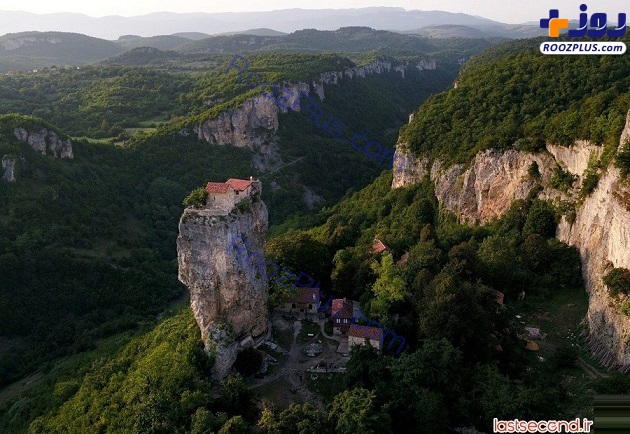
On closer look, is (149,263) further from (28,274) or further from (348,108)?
(348,108)

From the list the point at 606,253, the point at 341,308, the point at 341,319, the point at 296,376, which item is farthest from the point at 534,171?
the point at 296,376

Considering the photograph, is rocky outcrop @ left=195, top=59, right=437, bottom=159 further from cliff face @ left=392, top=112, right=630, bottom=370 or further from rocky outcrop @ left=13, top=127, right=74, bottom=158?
cliff face @ left=392, top=112, right=630, bottom=370

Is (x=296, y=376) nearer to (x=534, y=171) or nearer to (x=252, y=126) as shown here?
(x=534, y=171)

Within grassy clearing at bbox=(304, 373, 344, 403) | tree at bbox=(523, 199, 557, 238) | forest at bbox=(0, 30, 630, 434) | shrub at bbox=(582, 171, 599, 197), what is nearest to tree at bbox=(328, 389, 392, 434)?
forest at bbox=(0, 30, 630, 434)

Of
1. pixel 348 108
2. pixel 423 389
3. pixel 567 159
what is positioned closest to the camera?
pixel 423 389

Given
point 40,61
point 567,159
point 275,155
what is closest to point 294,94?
point 275,155
